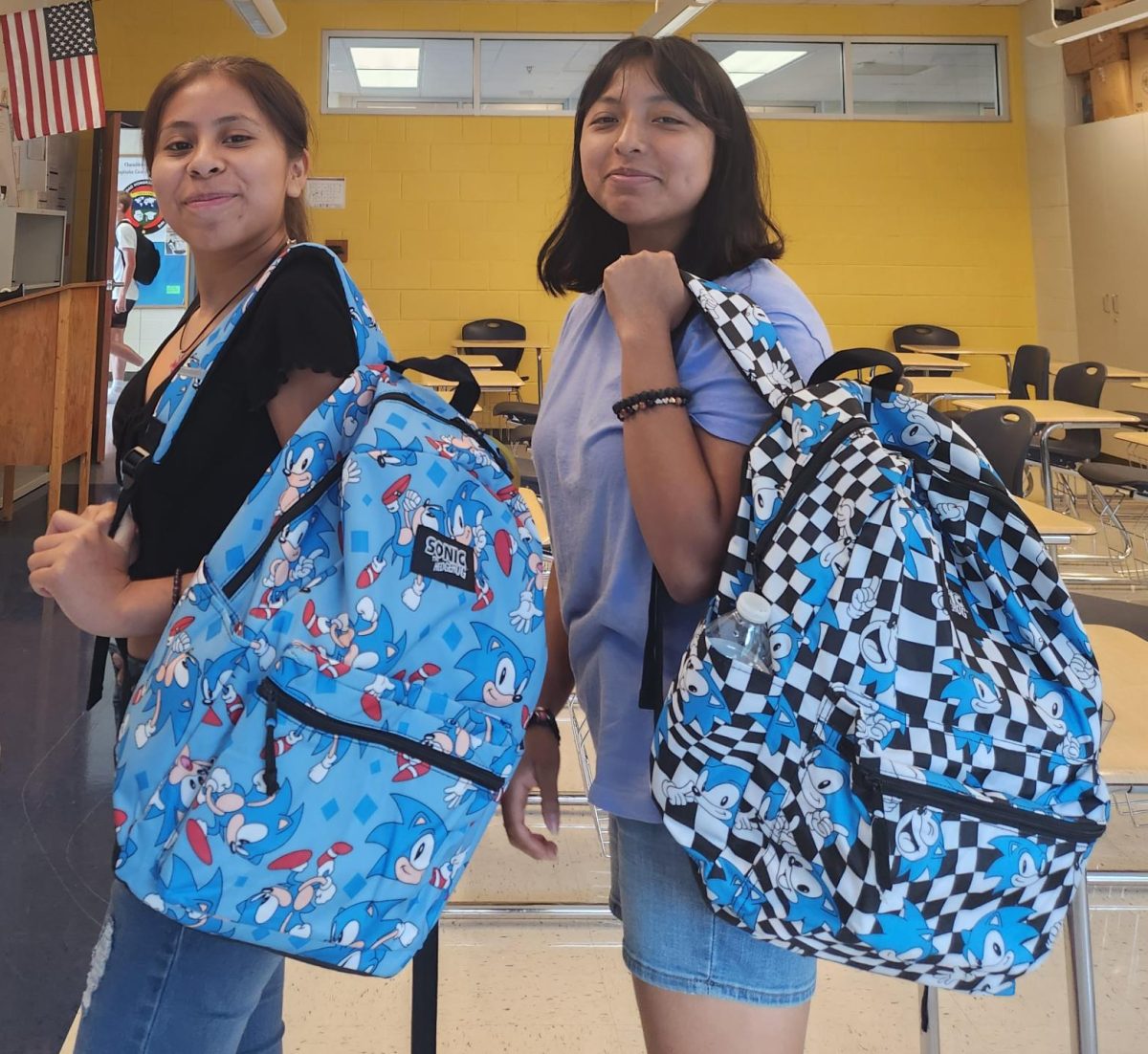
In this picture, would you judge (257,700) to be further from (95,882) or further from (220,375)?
(95,882)

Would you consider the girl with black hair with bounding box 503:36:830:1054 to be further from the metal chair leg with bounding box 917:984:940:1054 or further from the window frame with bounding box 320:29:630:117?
the window frame with bounding box 320:29:630:117

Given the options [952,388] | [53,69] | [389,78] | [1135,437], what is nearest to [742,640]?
[1135,437]

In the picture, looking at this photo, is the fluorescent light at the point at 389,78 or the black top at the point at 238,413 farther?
the fluorescent light at the point at 389,78

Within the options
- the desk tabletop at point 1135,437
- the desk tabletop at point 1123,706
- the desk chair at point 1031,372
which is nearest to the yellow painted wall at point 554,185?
the desk chair at point 1031,372

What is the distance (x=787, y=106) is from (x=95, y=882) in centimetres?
820

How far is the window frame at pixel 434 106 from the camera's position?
832 cm

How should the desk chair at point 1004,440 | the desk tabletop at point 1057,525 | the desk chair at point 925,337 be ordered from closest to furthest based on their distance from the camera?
the desk tabletop at point 1057,525 < the desk chair at point 1004,440 < the desk chair at point 925,337

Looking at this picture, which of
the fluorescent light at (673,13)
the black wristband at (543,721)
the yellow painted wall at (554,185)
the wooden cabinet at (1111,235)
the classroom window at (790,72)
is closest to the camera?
the black wristband at (543,721)

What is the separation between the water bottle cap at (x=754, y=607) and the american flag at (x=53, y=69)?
5.85 m

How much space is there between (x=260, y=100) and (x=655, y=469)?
519 millimetres

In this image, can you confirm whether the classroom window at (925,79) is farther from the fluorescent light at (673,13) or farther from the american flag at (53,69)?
the american flag at (53,69)

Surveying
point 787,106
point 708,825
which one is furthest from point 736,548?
point 787,106

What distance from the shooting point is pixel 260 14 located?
6102mm

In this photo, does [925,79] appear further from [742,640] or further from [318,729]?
[318,729]
